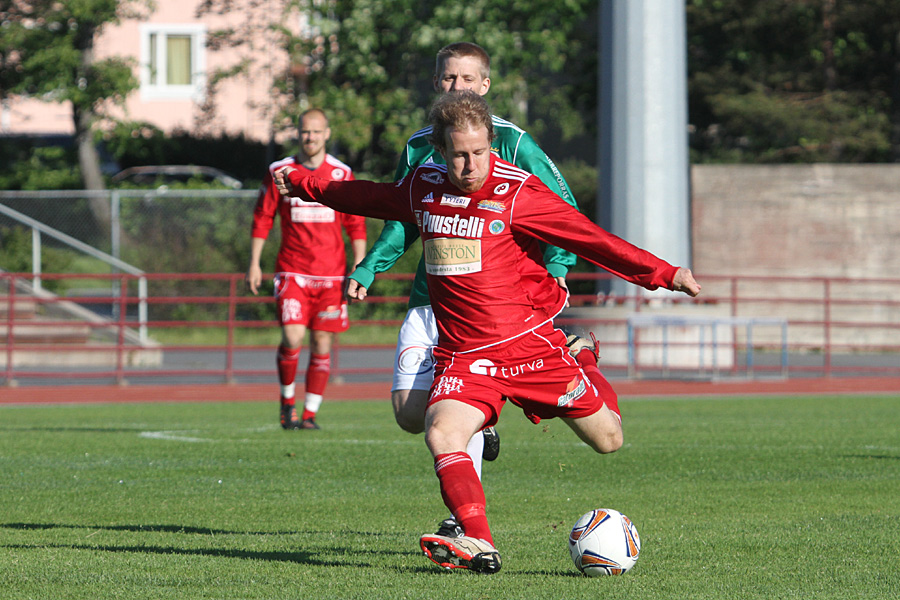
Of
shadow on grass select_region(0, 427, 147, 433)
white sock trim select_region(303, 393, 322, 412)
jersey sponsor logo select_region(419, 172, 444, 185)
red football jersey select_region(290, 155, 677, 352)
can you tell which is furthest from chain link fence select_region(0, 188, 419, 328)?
red football jersey select_region(290, 155, 677, 352)

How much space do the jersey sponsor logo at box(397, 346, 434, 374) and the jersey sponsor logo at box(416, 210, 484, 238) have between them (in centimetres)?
69

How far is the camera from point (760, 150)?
3256 centimetres

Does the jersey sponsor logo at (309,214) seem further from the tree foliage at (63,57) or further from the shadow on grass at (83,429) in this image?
the tree foliage at (63,57)

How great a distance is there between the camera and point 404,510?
6105 mm

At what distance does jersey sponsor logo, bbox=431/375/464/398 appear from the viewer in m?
4.57

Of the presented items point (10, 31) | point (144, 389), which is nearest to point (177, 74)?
point (10, 31)

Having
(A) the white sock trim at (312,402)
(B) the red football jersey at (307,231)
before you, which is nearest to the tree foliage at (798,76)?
(B) the red football jersey at (307,231)

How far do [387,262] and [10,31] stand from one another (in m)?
20.5

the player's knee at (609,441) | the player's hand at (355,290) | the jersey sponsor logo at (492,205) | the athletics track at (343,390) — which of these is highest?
the jersey sponsor logo at (492,205)

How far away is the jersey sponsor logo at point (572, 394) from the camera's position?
15.5 ft

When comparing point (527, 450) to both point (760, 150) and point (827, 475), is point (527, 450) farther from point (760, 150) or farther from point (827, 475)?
point (760, 150)

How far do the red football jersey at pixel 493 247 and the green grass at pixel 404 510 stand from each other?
0.96 meters

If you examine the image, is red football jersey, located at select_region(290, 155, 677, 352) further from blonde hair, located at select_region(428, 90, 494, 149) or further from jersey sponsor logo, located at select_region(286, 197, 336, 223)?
jersey sponsor logo, located at select_region(286, 197, 336, 223)

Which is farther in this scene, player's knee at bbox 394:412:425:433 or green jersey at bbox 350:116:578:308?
green jersey at bbox 350:116:578:308
